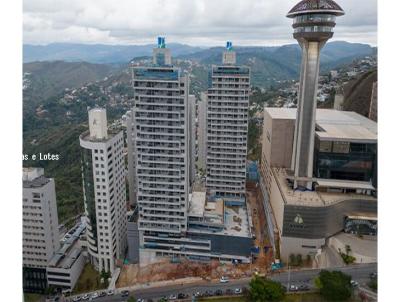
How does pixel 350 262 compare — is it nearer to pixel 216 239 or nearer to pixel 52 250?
pixel 216 239

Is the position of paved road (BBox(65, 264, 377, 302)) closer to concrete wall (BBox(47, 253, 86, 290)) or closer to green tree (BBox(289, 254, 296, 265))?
green tree (BBox(289, 254, 296, 265))

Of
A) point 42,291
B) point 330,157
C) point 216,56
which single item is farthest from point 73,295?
point 216,56

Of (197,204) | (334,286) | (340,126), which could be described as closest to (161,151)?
(197,204)

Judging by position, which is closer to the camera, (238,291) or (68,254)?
(238,291)

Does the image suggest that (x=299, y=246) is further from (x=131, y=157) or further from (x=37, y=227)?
(x=37, y=227)

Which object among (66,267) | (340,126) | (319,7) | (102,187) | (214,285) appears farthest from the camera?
(340,126)

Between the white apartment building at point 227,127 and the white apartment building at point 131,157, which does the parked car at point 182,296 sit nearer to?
the white apartment building at point 131,157
